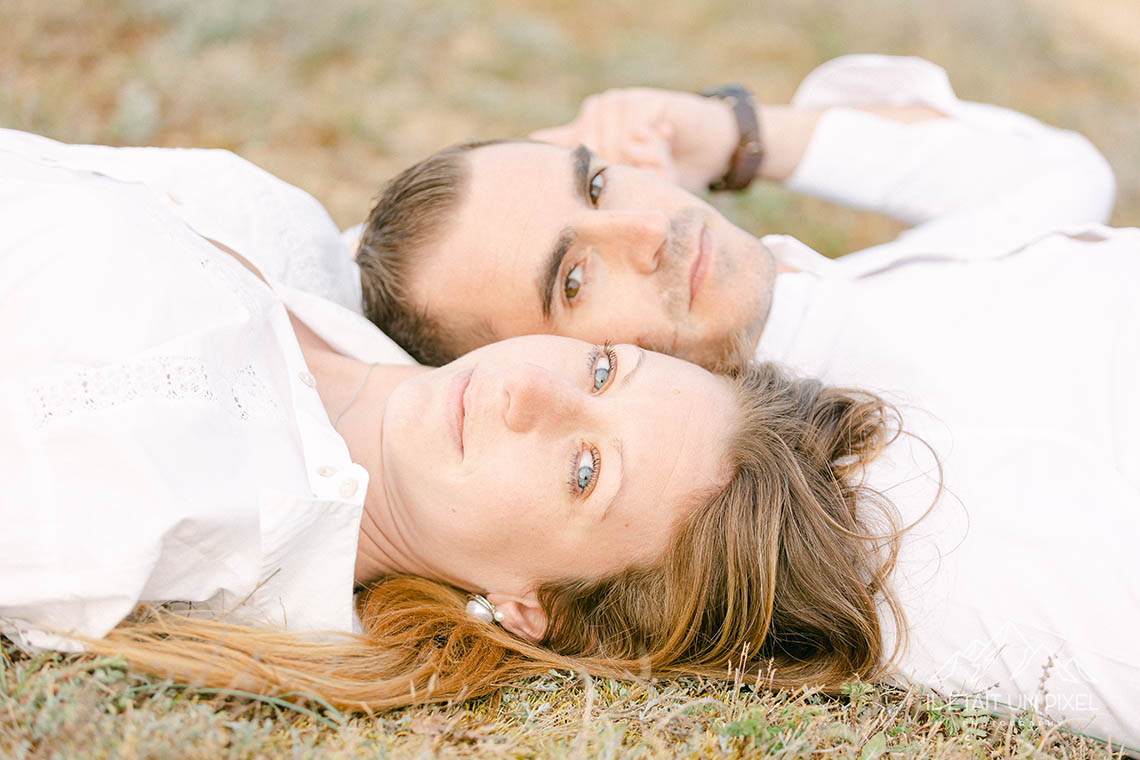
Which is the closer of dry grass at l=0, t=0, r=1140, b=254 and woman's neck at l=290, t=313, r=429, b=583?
woman's neck at l=290, t=313, r=429, b=583

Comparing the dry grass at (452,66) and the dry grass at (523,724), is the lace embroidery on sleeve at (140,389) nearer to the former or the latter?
the dry grass at (523,724)

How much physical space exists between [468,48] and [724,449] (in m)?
4.59

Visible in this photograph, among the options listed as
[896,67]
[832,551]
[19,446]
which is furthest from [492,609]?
[896,67]

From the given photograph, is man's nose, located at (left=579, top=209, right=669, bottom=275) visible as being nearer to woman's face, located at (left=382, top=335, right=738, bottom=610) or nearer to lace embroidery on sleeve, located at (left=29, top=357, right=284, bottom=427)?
woman's face, located at (left=382, top=335, right=738, bottom=610)

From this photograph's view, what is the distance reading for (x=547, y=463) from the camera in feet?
7.79

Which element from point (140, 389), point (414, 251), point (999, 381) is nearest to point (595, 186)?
point (414, 251)

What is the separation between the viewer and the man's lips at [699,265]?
3271 mm

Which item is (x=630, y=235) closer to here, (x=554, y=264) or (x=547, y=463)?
(x=554, y=264)

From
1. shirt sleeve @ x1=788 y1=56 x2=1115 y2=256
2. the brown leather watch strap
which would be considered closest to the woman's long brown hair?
shirt sleeve @ x1=788 y1=56 x2=1115 y2=256

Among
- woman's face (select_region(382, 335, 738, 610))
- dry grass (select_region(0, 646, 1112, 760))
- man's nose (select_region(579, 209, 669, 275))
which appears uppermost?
man's nose (select_region(579, 209, 669, 275))

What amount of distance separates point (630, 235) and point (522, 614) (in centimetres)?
131

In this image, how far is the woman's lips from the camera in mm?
2459

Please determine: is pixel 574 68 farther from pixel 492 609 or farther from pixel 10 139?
pixel 492 609

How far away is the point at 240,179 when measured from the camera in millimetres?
3381
